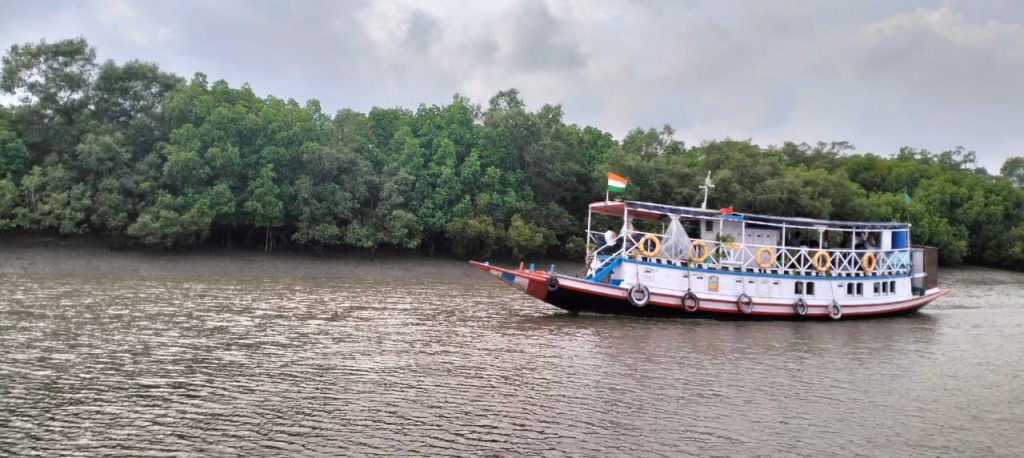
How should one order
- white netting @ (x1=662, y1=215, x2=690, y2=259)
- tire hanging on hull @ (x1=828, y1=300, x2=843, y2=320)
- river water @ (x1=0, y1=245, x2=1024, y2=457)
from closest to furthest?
river water @ (x1=0, y1=245, x2=1024, y2=457), white netting @ (x1=662, y1=215, x2=690, y2=259), tire hanging on hull @ (x1=828, y1=300, x2=843, y2=320)

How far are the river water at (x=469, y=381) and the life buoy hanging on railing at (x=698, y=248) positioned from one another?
9.07 feet

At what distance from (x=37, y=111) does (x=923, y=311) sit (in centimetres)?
5382

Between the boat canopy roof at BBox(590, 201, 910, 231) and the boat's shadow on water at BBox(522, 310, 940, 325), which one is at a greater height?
the boat canopy roof at BBox(590, 201, 910, 231)

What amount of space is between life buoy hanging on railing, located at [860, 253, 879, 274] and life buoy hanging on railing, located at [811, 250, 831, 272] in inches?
86.0

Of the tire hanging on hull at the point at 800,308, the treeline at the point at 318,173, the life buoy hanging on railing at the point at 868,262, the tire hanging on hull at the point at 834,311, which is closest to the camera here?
the tire hanging on hull at the point at 800,308

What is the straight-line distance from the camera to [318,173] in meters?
51.5

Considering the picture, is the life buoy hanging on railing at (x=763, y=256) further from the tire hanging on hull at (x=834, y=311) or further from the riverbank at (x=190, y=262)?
the riverbank at (x=190, y=262)

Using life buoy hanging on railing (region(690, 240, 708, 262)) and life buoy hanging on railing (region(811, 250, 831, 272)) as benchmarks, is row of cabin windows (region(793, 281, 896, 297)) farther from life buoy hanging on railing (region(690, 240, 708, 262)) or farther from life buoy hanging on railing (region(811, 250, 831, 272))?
life buoy hanging on railing (region(690, 240, 708, 262))

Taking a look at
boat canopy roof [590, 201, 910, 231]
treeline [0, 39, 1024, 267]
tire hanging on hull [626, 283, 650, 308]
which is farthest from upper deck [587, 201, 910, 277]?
treeline [0, 39, 1024, 267]

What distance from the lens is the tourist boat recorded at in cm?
2862

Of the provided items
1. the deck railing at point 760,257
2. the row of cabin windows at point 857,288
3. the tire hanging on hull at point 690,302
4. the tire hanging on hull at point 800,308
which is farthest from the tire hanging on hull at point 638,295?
the row of cabin windows at point 857,288

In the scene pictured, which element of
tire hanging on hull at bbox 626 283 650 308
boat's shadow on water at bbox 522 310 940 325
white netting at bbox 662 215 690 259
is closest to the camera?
boat's shadow on water at bbox 522 310 940 325

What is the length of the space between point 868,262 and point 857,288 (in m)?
1.48

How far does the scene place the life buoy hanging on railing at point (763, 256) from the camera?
30922 millimetres
